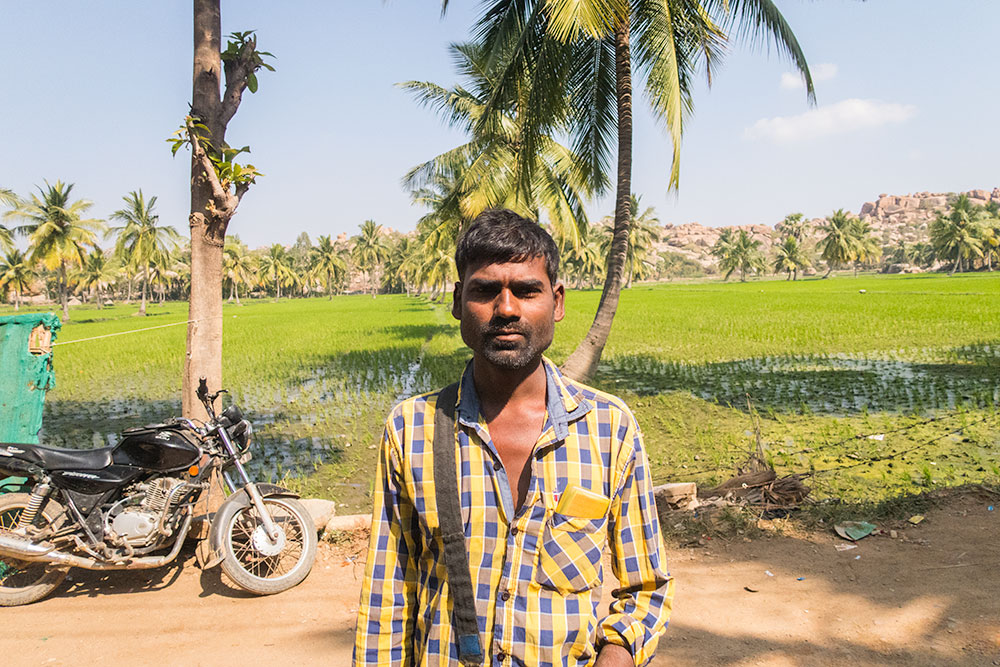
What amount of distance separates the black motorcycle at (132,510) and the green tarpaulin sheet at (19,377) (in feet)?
1.52

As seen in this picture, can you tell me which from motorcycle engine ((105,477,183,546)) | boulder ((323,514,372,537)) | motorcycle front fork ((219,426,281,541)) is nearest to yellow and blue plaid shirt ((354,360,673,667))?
motorcycle front fork ((219,426,281,541))

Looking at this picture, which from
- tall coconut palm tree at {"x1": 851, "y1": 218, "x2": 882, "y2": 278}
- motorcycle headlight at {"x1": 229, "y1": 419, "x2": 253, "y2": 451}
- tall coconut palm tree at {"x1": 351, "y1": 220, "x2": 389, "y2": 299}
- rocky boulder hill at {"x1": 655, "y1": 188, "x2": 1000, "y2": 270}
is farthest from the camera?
rocky boulder hill at {"x1": 655, "y1": 188, "x2": 1000, "y2": 270}

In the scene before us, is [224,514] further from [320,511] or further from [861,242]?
[861,242]

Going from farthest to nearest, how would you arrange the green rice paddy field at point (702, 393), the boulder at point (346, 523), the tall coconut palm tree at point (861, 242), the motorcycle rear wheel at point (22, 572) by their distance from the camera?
the tall coconut palm tree at point (861, 242), the green rice paddy field at point (702, 393), the boulder at point (346, 523), the motorcycle rear wheel at point (22, 572)

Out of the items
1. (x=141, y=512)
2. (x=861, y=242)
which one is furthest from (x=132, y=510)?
(x=861, y=242)

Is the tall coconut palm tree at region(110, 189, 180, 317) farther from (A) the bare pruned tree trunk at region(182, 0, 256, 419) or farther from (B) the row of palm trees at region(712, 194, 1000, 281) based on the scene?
(B) the row of palm trees at region(712, 194, 1000, 281)

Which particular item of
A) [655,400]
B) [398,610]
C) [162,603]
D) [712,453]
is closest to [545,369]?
A: [398,610]

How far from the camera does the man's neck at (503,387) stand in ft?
4.17

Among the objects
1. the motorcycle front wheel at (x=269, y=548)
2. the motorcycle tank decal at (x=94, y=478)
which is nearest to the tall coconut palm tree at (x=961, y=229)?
the motorcycle front wheel at (x=269, y=548)

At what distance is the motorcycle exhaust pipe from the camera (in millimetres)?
3215

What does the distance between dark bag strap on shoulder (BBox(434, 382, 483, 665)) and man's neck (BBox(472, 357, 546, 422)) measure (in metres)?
0.15

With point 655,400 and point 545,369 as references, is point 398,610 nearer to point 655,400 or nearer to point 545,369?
point 545,369

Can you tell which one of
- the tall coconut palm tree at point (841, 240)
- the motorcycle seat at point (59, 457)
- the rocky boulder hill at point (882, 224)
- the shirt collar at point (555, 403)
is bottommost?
the motorcycle seat at point (59, 457)

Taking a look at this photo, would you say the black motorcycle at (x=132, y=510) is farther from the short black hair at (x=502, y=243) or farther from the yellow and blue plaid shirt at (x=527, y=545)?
the short black hair at (x=502, y=243)
